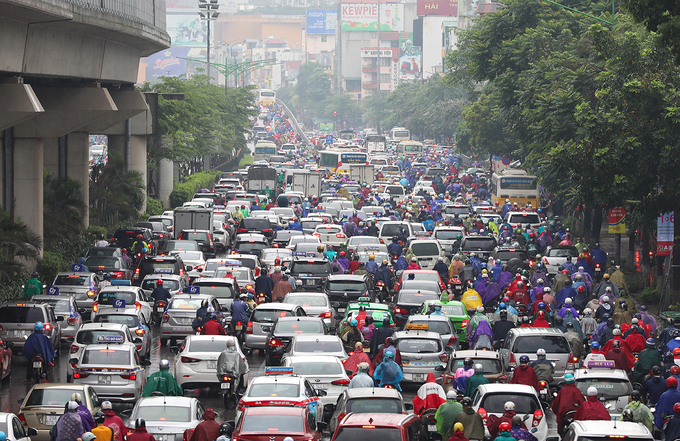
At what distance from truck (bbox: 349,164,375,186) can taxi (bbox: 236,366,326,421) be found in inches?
2146

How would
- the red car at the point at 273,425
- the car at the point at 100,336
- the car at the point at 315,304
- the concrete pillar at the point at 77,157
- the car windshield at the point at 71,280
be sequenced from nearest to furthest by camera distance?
1. the red car at the point at 273,425
2. the car at the point at 100,336
3. the car at the point at 315,304
4. the car windshield at the point at 71,280
5. the concrete pillar at the point at 77,157

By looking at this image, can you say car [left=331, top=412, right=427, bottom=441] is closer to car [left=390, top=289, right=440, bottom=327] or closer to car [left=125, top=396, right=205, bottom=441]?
car [left=125, top=396, right=205, bottom=441]

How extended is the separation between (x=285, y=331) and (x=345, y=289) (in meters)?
5.90

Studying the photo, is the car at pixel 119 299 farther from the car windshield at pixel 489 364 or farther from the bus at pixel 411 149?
the bus at pixel 411 149

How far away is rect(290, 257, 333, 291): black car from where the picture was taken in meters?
29.1

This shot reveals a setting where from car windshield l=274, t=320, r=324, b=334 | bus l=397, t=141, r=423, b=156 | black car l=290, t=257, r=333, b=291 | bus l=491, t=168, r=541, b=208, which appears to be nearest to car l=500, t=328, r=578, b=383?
car windshield l=274, t=320, r=324, b=334

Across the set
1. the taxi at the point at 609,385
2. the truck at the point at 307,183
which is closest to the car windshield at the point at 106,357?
the taxi at the point at 609,385

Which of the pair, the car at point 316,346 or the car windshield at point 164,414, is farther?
the car at point 316,346

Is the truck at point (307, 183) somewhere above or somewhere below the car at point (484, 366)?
above

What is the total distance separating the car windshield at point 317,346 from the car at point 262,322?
12.6 feet

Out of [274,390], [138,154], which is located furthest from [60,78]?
[274,390]

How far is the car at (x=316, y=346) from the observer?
1905 centimetres

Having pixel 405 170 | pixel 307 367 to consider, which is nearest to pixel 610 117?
pixel 307 367

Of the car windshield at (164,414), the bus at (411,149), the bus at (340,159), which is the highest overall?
the bus at (411,149)
